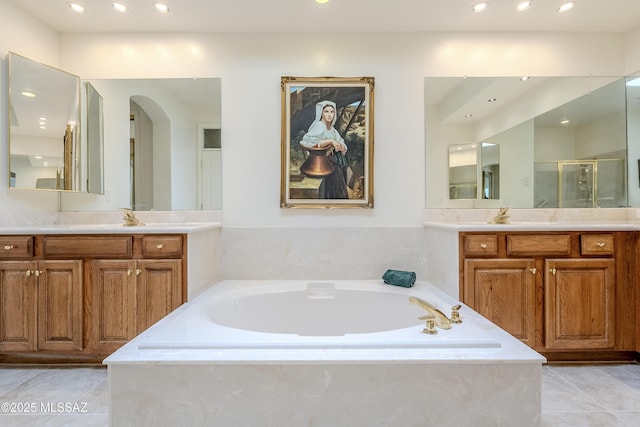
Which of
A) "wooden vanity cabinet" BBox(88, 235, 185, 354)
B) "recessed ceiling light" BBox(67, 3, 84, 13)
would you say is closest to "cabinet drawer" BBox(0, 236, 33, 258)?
"wooden vanity cabinet" BBox(88, 235, 185, 354)

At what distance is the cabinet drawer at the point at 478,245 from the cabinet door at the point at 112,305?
83.1 inches

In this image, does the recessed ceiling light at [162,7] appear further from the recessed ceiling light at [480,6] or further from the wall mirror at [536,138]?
the recessed ceiling light at [480,6]

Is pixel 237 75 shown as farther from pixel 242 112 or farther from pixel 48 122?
pixel 48 122

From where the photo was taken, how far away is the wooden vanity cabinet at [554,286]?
1.97m

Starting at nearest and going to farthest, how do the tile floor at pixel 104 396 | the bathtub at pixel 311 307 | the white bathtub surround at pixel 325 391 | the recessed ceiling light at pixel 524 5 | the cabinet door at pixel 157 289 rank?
the white bathtub surround at pixel 325 391
the tile floor at pixel 104 396
the bathtub at pixel 311 307
the cabinet door at pixel 157 289
the recessed ceiling light at pixel 524 5

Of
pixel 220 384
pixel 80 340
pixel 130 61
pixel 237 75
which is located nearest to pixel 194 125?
pixel 237 75

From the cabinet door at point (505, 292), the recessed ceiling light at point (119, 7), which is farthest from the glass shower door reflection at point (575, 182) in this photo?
the recessed ceiling light at point (119, 7)

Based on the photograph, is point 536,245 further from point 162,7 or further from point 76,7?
point 76,7

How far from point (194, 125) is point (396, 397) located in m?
2.29

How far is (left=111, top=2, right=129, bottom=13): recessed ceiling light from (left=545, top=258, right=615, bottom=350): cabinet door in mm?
3322

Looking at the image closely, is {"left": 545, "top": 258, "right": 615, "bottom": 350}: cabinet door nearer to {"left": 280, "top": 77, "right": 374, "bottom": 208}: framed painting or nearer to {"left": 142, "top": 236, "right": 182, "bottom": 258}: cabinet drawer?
{"left": 280, "top": 77, "right": 374, "bottom": 208}: framed painting

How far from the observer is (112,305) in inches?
76.5

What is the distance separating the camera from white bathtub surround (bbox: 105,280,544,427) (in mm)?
1087

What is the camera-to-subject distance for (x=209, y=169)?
2.45 m
